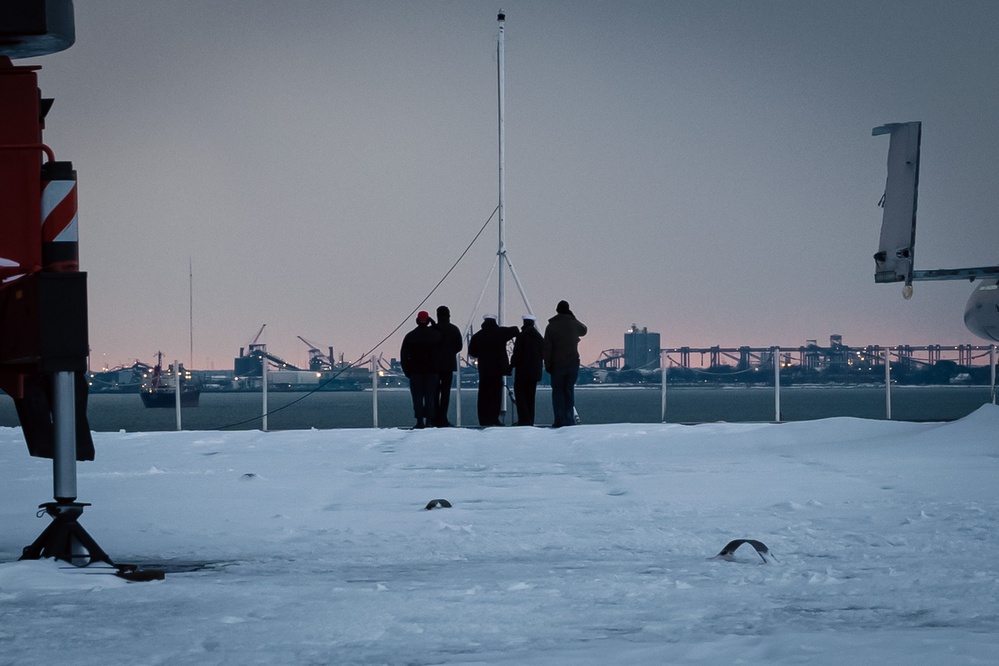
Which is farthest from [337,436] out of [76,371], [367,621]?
[367,621]

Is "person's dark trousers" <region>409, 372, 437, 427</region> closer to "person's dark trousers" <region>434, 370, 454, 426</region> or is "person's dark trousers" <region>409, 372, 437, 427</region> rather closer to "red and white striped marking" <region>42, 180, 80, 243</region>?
"person's dark trousers" <region>434, 370, 454, 426</region>

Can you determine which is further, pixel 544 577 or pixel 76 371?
pixel 76 371

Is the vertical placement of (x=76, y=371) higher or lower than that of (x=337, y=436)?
higher

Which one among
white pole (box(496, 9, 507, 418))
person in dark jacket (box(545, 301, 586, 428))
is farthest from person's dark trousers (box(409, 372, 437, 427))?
white pole (box(496, 9, 507, 418))

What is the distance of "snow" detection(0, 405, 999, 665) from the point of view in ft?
9.72

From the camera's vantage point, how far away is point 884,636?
9.83ft

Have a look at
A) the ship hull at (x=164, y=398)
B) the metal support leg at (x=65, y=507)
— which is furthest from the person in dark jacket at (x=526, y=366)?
the ship hull at (x=164, y=398)

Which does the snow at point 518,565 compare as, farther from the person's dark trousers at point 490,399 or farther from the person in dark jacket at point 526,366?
the person's dark trousers at point 490,399

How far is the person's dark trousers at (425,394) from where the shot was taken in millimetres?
14258

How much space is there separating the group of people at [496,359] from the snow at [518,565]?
5.36 meters

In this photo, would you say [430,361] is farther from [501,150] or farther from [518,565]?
[518,565]

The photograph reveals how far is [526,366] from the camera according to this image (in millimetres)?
14797

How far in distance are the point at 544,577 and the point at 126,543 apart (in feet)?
6.12

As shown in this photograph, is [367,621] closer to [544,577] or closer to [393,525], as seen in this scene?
[544,577]
